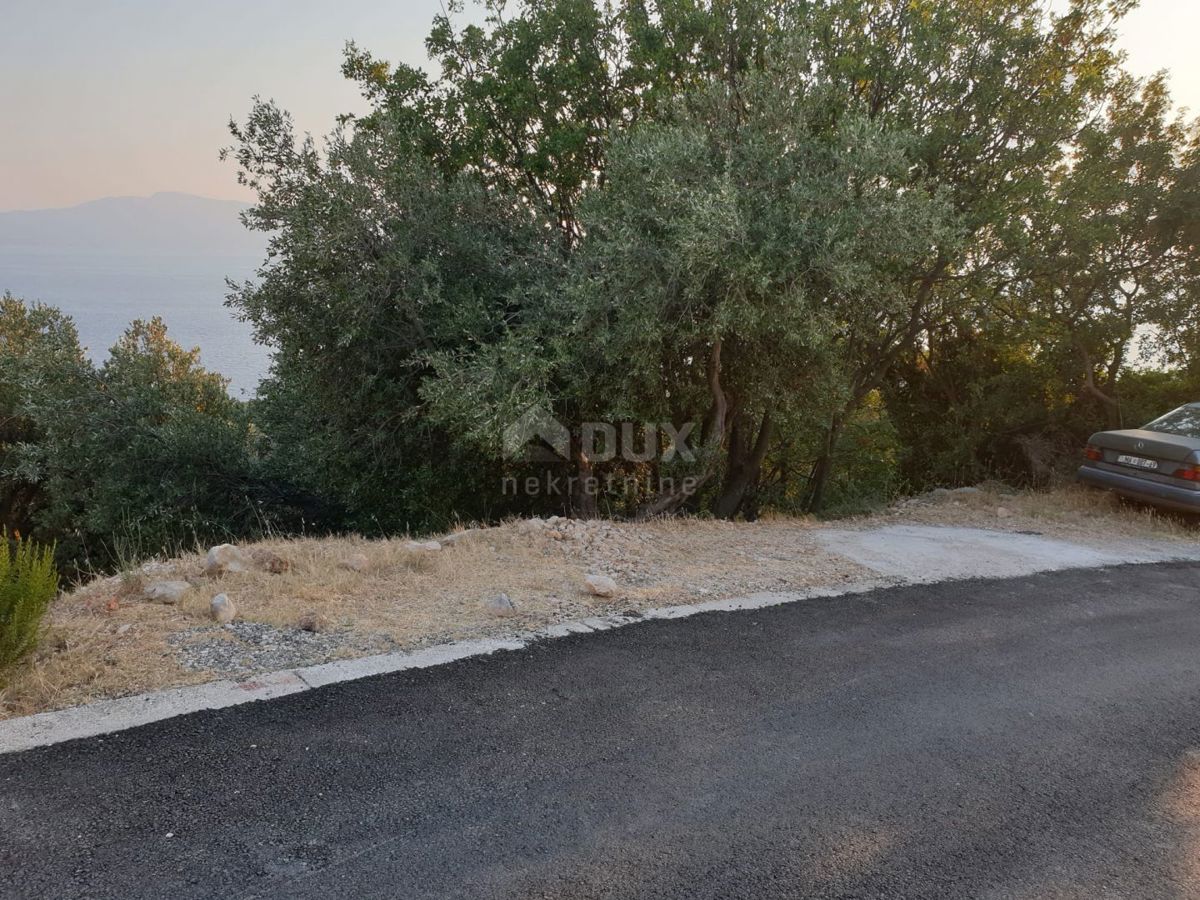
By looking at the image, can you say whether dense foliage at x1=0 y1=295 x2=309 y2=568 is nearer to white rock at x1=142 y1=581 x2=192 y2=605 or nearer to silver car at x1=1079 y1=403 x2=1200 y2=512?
white rock at x1=142 y1=581 x2=192 y2=605

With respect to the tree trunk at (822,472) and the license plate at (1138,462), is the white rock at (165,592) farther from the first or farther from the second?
the tree trunk at (822,472)

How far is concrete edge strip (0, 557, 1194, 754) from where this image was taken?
3537 mm

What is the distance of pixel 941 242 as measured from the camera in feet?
34.7

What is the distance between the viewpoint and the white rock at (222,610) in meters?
4.98

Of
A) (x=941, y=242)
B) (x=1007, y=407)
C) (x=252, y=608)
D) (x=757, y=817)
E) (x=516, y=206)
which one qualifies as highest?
(x=516, y=206)

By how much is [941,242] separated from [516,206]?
6126 millimetres

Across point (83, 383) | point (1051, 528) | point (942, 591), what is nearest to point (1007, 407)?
point (1051, 528)

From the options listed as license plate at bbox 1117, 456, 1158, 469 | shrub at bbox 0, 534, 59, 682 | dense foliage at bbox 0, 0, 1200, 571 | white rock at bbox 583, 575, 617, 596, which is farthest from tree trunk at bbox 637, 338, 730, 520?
shrub at bbox 0, 534, 59, 682

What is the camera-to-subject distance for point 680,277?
862cm

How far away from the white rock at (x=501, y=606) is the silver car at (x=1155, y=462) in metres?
9.05

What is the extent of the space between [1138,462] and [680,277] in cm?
694

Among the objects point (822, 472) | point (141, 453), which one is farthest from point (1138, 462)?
point (141, 453)

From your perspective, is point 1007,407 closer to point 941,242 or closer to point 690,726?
point 941,242

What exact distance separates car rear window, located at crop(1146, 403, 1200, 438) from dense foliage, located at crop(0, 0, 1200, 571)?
3152 millimetres
